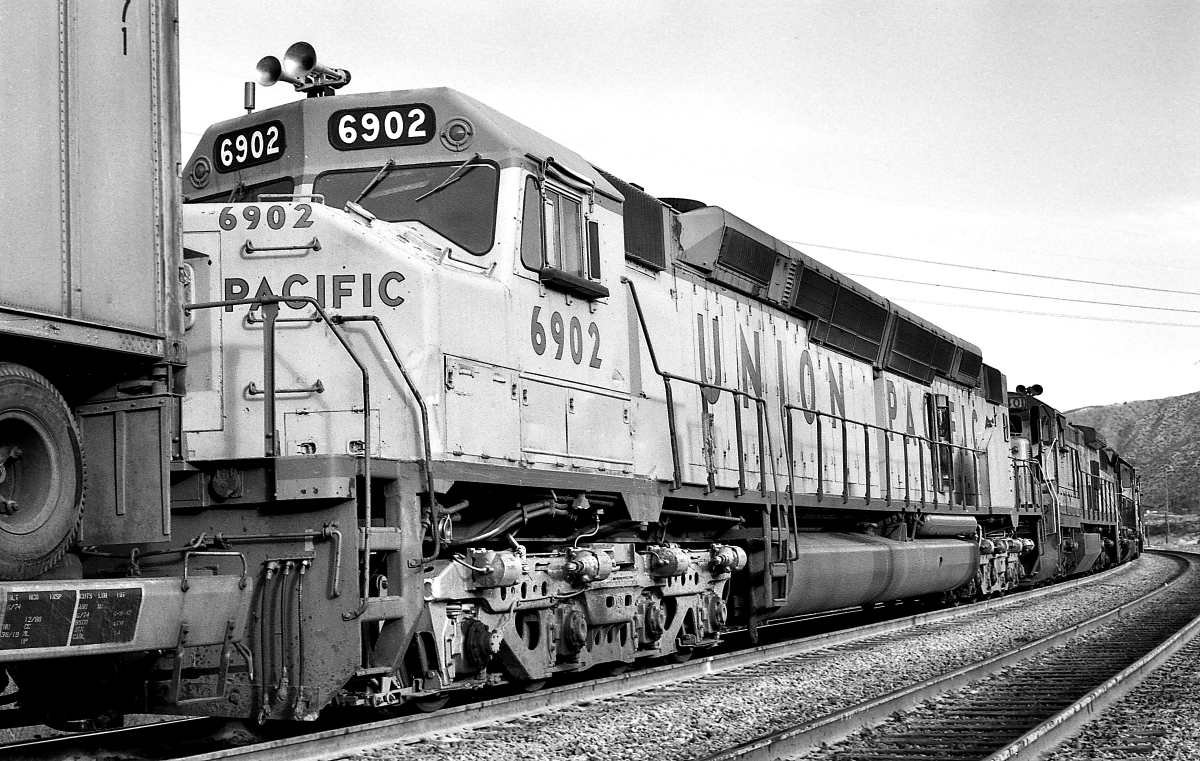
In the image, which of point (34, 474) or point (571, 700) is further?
point (571, 700)

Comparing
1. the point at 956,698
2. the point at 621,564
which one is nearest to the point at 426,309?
the point at 621,564

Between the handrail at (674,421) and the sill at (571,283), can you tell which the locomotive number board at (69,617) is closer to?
the sill at (571,283)

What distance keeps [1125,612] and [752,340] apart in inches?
278

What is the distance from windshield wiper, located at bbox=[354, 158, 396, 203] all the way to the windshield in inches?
0.6

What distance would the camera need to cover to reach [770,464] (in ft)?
38.0

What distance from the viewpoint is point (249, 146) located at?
784cm

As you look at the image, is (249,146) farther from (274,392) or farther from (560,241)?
(274,392)

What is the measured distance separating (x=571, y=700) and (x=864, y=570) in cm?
620

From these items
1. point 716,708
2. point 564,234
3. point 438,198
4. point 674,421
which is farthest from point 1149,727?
point 438,198

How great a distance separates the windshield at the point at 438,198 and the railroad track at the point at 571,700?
8.50 ft

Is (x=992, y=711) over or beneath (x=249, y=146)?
beneath

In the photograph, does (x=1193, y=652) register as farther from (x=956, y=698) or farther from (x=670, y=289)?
(x=670, y=289)

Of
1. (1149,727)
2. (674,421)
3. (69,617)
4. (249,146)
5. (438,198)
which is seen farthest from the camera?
(674,421)

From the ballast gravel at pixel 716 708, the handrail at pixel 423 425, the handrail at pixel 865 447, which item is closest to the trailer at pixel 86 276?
the handrail at pixel 423 425
